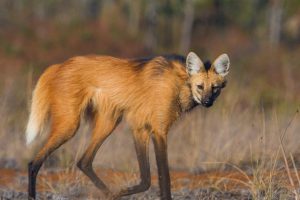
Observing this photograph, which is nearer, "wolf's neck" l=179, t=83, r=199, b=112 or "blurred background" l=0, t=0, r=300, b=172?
"wolf's neck" l=179, t=83, r=199, b=112

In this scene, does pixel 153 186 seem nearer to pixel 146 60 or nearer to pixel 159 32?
pixel 146 60

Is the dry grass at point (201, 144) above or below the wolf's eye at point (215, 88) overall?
below

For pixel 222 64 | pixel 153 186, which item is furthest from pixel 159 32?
pixel 222 64

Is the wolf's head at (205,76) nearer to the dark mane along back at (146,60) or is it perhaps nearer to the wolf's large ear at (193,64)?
the wolf's large ear at (193,64)

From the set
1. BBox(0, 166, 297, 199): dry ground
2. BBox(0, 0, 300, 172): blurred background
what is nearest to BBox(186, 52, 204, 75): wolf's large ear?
BBox(0, 166, 297, 199): dry ground

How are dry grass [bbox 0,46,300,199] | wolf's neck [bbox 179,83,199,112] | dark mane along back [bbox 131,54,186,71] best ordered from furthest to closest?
dry grass [bbox 0,46,300,199]
dark mane along back [bbox 131,54,186,71]
wolf's neck [bbox 179,83,199,112]

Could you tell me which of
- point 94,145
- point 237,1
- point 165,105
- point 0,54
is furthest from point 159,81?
point 237,1

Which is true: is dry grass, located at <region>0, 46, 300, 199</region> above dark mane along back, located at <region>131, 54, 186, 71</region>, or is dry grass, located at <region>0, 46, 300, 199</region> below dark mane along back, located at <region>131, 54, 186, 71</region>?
below

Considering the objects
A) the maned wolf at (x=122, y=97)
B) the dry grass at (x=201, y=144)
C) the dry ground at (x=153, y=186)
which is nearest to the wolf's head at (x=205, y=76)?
the maned wolf at (x=122, y=97)

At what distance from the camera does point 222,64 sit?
214 inches

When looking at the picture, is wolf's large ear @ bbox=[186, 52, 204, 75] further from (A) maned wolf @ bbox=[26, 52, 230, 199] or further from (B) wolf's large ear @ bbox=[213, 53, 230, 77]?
(B) wolf's large ear @ bbox=[213, 53, 230, 77]

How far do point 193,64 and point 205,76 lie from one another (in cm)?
14

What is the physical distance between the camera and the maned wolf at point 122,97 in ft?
17.7

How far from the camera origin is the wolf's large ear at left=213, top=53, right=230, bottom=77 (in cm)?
542
